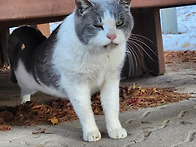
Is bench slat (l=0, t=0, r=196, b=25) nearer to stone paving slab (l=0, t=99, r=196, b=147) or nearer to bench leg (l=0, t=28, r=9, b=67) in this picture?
stone paving slab (l=0, t=99, r=196, b=147)

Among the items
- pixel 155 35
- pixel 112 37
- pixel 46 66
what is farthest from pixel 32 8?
pixel 155 35

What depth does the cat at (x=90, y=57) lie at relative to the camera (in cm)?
178

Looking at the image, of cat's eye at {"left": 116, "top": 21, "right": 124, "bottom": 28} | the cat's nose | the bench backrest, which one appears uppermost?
the bench backrest

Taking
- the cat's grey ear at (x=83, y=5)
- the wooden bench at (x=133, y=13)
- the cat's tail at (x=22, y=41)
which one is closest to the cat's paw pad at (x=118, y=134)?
the cat's grey ear at (x=83, y=5)

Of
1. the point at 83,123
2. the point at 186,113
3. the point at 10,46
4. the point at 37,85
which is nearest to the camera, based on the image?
the point at 83,123

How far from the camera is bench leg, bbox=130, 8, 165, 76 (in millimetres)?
3631

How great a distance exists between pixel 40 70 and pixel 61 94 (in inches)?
9.5

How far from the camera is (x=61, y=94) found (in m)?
2.25

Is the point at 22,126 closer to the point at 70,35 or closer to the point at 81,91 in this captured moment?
→ the point at 81,91

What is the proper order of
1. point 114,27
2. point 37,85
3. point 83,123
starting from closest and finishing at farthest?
1. point 114,27
2. point 83,123
3. point 37,85

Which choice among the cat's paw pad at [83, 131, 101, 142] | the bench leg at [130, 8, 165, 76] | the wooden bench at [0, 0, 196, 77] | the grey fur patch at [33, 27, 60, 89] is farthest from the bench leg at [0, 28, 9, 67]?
the cat's paw pad at [83, 131, 101, 142]

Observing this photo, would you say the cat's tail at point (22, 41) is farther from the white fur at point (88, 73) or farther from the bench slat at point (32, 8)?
the white fur at point (88, 73)

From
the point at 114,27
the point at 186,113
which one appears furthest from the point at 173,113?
the point at 114,27

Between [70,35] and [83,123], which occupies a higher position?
[70,35]
